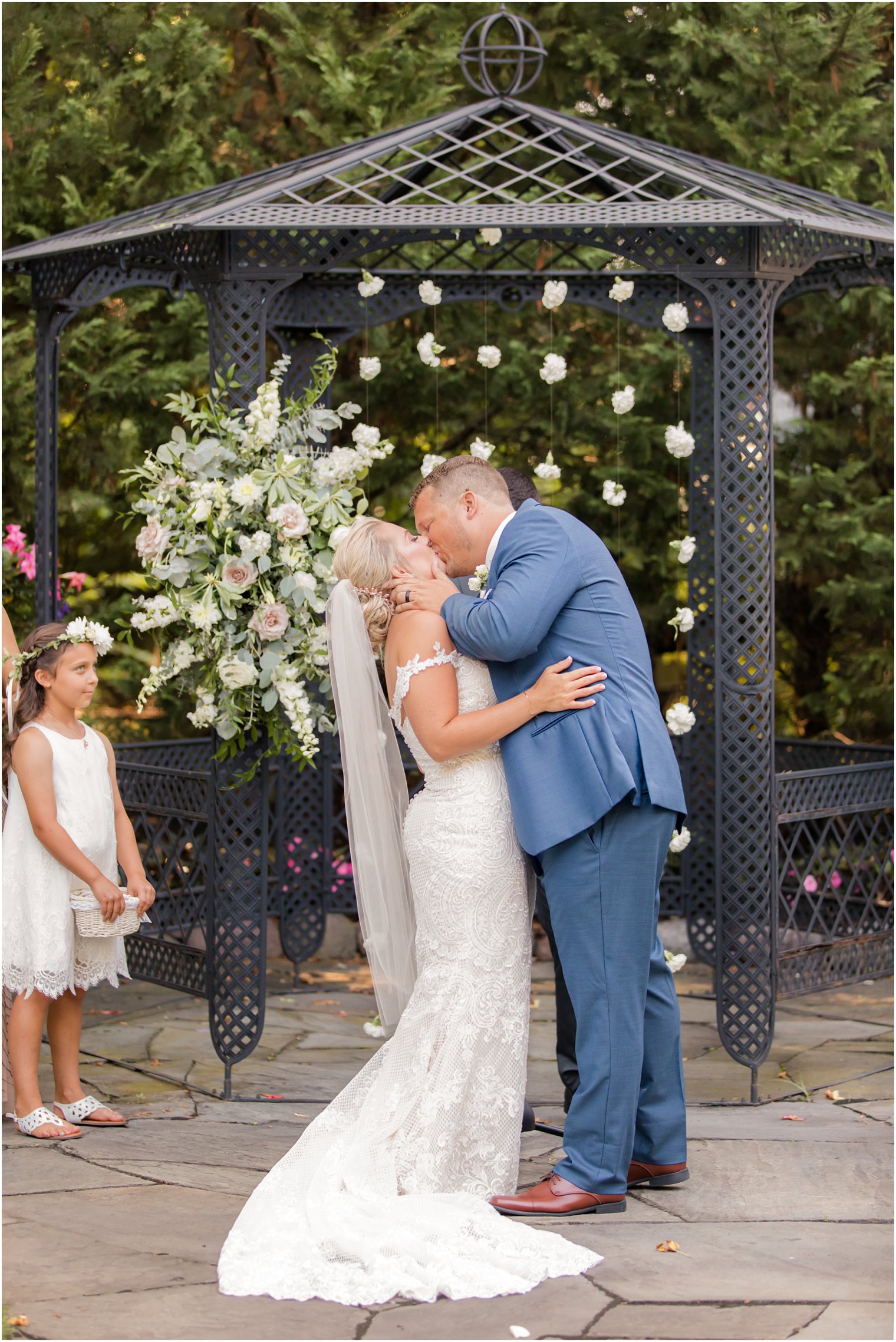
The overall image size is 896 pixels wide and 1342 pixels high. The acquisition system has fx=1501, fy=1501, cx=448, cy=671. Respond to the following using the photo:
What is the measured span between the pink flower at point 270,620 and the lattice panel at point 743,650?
61.9 inches

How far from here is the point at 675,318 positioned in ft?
20.0

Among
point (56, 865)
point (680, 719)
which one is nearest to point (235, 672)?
point (56, 865)

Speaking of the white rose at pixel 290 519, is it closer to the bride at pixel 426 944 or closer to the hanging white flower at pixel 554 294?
the bride at pixel 426 944

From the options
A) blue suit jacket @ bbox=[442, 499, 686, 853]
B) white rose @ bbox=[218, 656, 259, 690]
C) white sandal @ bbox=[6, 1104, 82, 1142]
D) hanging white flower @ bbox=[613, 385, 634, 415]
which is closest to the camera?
blue suit jacket @ bbox=[442, 499, 686, 853]

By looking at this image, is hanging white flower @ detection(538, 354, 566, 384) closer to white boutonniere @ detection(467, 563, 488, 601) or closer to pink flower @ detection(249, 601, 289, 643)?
white boutonniere @ detection(467, 563, 488, 601)

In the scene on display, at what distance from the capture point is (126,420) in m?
8.63

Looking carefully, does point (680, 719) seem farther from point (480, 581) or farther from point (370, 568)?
point (370, 568)

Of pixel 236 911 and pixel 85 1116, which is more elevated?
pixel 236 911

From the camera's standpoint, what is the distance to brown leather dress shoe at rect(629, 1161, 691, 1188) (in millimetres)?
4453

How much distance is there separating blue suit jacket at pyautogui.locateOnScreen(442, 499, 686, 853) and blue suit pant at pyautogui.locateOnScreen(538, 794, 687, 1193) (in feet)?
0.31

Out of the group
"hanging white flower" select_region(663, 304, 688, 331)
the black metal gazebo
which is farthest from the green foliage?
"hanging white flower" select_region(663, 304, 688, 331)

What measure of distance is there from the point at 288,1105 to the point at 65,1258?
157 centimetres

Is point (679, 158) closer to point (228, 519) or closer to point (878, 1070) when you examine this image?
point (228, 519)

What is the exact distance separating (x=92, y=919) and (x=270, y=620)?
3.77ft
